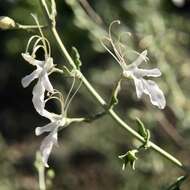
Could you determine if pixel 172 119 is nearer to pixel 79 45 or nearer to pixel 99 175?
pixel 99 175

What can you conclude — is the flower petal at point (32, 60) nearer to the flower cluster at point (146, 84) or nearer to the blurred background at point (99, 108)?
the flower cluster at point (146, 84)

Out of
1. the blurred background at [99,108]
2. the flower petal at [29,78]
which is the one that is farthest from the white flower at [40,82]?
the blurred background at [99,108]

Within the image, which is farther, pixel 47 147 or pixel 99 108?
pixel 99 108

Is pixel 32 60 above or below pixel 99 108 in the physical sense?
above

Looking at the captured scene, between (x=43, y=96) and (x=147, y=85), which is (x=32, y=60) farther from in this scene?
(x=147, y=85)

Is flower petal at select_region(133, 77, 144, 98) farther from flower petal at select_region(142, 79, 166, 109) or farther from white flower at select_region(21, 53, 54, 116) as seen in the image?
white flower at select_region(21, 53, 54, 116)

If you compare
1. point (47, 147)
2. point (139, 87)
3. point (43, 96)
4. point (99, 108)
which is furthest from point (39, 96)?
point (99, 108)
